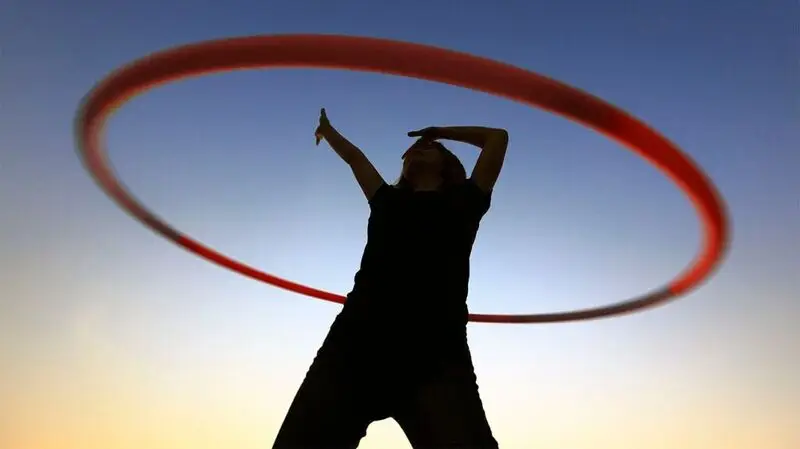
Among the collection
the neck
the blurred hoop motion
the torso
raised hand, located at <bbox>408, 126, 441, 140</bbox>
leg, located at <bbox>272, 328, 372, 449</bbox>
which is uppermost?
the blurred hoop motion

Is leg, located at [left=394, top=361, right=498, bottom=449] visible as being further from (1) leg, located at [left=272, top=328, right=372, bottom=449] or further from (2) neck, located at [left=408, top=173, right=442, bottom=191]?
(2) neck, located at [left=408, top=173, right=442, bottom=191]

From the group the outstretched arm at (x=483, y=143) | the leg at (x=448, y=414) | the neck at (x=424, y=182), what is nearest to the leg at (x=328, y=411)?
the leg at (x=448, y=414)

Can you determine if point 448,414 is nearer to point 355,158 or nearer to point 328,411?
point 328,411

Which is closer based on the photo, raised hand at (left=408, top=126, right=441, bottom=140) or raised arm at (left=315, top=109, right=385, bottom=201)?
raised arm at (left=315, top=109, right=385, bottom=201)

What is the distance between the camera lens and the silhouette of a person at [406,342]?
8.85 ft

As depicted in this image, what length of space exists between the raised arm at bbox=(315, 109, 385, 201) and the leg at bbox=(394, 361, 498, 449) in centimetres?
96

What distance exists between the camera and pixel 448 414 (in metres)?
2.67

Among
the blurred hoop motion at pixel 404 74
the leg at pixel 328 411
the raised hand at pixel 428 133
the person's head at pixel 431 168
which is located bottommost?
the leg at pixel 328 411

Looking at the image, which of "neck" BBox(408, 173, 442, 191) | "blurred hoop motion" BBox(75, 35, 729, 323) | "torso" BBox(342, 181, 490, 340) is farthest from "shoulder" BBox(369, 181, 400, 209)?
"blurred hoop motion" BBox(75, 35, 729, 323)

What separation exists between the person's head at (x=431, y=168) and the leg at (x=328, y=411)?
3.31 feet

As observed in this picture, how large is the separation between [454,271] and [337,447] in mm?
892

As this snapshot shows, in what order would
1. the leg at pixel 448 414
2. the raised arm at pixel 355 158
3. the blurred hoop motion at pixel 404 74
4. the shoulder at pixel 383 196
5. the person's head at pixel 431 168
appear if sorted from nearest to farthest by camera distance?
the leg at pixel 448 414 → the shoulder at pixel 383 196 → the raised arm at pixel 355 158 → the person's head at pixel 431 168 → the blurred hoop motion at pixel 404 74

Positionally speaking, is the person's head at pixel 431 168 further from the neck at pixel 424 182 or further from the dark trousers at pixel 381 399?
the dark trousers at pixel 381 399

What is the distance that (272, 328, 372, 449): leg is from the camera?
268 cm
